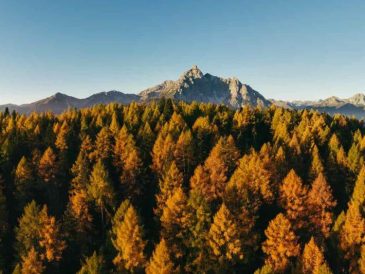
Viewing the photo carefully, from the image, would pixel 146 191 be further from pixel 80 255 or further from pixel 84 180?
pixel 80 255

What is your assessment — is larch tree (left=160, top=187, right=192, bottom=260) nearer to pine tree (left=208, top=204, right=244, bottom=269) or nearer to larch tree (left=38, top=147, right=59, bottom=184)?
pine tree (left=208, top=204, right=244, bottom=269)

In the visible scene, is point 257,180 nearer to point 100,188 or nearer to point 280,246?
point 280,246

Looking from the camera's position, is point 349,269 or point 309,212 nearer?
point 349,269

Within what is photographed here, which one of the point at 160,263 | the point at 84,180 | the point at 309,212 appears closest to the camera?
the point at 160,263

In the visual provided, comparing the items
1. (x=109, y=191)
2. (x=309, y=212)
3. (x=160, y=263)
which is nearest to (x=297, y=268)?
(x=309, y=212)

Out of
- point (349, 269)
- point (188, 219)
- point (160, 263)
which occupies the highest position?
point (188, 219)

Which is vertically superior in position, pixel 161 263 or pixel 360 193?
pixel 360 193

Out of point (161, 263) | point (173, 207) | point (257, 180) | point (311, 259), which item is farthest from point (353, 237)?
point (161, 263)
